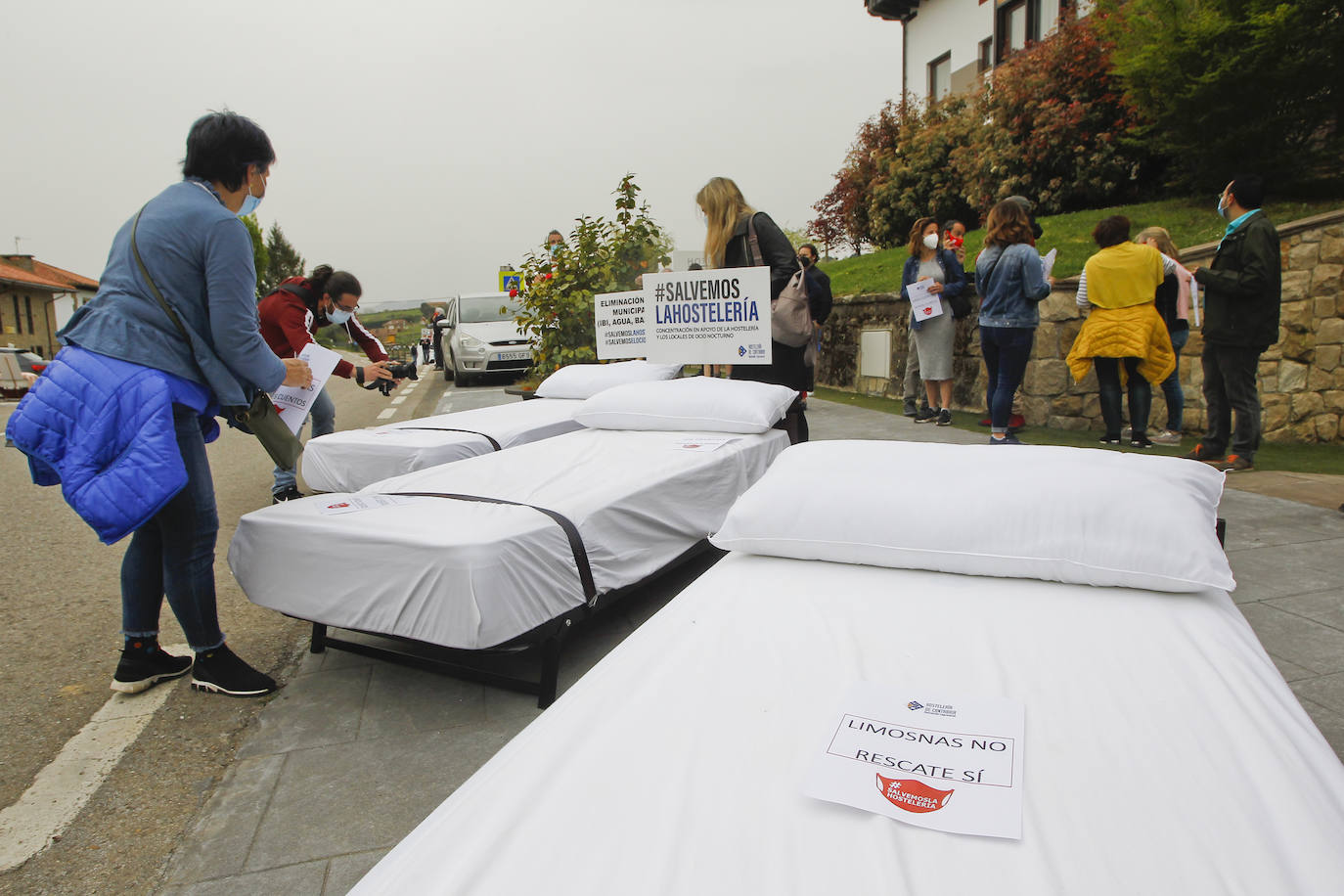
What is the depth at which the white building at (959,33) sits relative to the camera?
16.6 meters

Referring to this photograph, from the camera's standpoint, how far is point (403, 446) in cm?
471

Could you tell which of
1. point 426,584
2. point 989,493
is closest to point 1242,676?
point 989,493

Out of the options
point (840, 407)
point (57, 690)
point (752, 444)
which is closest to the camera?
point (57, 690)

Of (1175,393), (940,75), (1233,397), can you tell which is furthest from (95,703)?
(940,75)

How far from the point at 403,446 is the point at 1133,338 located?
525cm

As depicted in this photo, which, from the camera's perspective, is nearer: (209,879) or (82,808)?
(209,879)

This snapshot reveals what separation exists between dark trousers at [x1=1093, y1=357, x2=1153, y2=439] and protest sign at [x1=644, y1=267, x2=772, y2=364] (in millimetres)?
2922

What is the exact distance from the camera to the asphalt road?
2.05 metres

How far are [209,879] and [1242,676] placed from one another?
2256mm

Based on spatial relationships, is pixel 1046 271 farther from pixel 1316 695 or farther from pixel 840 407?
pixel 1316 695

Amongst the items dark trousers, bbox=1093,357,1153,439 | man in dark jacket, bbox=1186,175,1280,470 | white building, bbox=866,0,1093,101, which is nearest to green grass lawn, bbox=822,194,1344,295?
dark trousers, bbox=1093,357,1153,439

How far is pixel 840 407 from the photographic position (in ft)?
29.6

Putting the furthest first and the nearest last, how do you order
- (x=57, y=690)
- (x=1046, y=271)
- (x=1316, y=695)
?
(x=1046, y=271)
(x=57, y=690)
(x=1316, y=695)

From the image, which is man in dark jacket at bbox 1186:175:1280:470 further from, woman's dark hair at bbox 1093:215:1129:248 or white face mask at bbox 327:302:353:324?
white face mask at bbox 327:302:353:324
